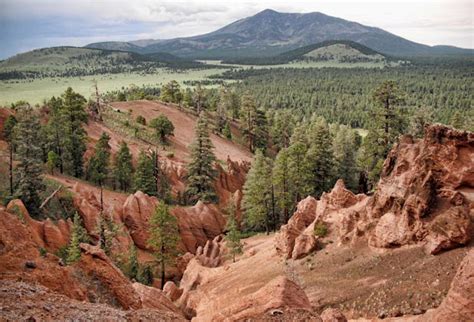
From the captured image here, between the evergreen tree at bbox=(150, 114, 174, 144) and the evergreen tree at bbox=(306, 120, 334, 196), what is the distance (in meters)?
27.5

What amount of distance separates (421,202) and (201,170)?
31.4m

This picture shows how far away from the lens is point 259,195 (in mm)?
Result: 51031

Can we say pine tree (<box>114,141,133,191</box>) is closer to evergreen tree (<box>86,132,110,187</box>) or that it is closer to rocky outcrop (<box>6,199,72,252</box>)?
evergreen tree (<box>86,132,110,187</box>)

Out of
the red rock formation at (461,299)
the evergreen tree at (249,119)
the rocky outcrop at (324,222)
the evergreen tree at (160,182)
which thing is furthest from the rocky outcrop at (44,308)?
the evergreen tree at (249,119)

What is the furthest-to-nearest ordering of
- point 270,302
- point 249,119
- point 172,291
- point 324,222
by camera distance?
1. point 249,119
2. point 324,222
3. point 172,291
4. point 270,302

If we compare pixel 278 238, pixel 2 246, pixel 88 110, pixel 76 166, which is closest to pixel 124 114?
pixel 88 110

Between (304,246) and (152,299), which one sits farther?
(304,246)

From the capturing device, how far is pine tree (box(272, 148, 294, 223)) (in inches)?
1956

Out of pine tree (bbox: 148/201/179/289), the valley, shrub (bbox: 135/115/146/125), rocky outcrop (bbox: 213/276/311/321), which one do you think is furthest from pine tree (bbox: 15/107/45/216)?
shrub (bbox: 135/115/146/125)

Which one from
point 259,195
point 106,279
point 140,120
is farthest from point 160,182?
point 106,279

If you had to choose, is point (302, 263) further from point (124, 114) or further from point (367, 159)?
point (124, 114)

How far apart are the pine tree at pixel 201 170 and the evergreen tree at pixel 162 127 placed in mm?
18373

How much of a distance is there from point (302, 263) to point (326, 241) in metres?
2.84

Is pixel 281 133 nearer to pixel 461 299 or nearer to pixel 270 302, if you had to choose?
pixel 270 302
